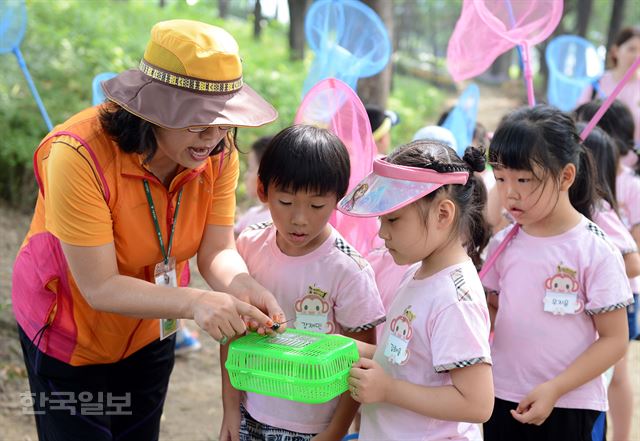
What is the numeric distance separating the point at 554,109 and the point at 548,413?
0.93 metres

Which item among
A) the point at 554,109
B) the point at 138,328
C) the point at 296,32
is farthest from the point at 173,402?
the point at 296,32

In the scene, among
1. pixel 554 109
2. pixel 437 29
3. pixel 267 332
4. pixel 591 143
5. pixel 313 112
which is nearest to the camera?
pixel 267 332

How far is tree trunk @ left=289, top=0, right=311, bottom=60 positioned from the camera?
12312mm

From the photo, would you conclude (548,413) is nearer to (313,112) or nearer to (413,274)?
(413,274)

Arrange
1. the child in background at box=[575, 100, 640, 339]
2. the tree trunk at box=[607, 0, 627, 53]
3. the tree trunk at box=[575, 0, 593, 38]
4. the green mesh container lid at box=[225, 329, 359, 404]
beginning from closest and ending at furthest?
the green mesh container lid at box=[225, 329, 359, 404] < the child in background at box=[575, 100, 640, 339] < the tree trunk at box=[607, 0, 627, 53] < the tree trunk at box=[575, 0, 593, 38]

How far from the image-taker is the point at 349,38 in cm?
333

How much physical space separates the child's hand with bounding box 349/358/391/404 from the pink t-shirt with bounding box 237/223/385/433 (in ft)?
1.12

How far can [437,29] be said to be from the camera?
42281 mm

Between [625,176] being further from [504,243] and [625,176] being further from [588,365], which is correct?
[588,365]

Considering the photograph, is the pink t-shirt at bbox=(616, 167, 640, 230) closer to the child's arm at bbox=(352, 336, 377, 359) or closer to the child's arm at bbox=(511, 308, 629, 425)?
the child's arm at bbox=(511, 308, 629, 425)

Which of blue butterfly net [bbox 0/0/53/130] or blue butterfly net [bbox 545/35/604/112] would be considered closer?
blue butterfly net [bbox 0/0/53/130]

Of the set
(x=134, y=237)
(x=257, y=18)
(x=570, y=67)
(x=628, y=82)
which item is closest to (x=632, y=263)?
(x=134, y=237)

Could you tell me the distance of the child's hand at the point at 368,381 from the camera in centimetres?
171

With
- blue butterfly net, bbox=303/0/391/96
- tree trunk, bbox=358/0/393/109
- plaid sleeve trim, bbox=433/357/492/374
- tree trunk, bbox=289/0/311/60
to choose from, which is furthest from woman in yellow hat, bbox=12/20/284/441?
tree trunk, bbox=289/0/311/60
